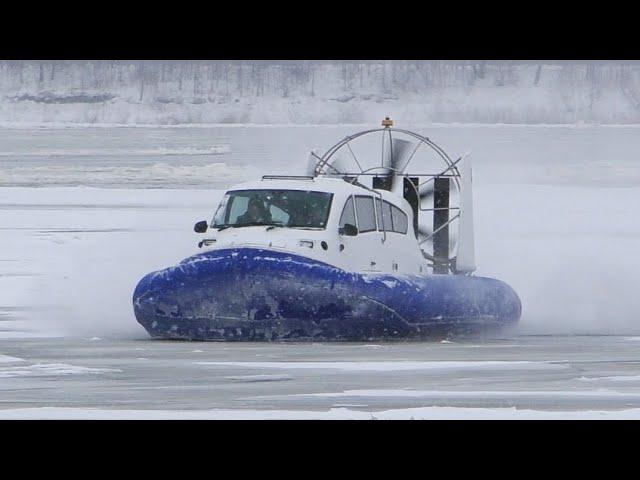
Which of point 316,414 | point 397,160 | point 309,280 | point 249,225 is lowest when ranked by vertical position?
point 316,414

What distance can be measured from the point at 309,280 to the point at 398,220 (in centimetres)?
255

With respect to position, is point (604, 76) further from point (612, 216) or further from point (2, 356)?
point (2, 356)

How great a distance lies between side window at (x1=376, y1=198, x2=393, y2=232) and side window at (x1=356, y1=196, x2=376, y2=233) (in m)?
0.10

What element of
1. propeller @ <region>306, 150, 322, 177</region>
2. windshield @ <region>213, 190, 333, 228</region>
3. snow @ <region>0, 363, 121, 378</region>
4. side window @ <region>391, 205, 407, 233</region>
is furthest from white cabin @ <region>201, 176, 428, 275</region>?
snow @ <region>0, 363, 121, 378</region>

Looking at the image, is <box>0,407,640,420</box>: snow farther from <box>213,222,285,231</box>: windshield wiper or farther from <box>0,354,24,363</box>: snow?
<box>213,222,285,231</box>: windshield wiper

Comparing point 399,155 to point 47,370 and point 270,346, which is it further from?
point 47,370

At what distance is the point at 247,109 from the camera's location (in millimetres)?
42156

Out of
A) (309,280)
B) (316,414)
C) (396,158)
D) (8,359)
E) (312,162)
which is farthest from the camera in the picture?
(312,162)

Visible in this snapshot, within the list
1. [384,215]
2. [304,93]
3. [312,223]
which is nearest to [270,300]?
[312,223]

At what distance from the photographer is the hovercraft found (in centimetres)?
1534

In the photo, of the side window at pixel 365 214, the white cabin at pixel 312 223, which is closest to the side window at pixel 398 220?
the white cabin at pixel 312 223

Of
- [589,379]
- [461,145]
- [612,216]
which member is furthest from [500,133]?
[589,379]

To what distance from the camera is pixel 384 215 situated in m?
17.2

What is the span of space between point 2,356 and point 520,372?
14.8 ft
